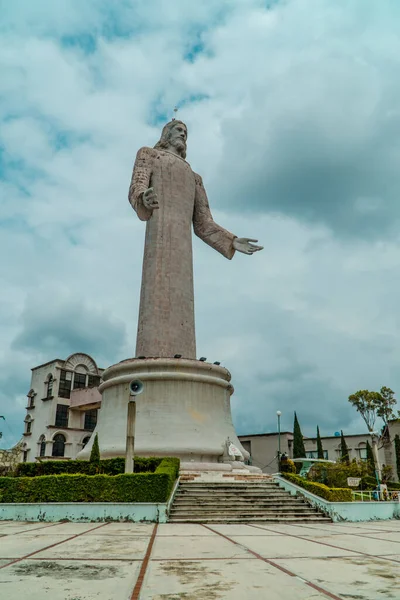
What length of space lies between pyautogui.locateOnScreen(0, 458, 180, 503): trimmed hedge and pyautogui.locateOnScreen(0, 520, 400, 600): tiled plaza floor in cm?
348

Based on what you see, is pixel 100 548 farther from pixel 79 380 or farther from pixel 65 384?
pixel 79 380

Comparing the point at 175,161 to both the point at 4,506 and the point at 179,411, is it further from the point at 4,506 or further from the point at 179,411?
the point at 4,506

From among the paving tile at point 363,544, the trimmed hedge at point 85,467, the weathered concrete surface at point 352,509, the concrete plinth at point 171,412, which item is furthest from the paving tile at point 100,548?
the concrete plinth at point 171,412

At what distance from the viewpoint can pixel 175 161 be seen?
24.7 metres

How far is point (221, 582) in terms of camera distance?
462cm

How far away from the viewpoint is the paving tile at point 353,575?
14.0 ft

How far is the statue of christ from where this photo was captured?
71.3 ft

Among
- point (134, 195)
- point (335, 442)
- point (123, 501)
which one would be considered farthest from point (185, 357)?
point (335, 442)

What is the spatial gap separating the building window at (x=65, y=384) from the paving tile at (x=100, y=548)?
30928 millimetres

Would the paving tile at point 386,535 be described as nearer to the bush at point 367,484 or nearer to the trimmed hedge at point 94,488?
the trimmed hedge at point 94,488

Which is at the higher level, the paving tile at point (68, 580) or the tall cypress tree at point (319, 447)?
the tall cypress tree at point (319, 447)

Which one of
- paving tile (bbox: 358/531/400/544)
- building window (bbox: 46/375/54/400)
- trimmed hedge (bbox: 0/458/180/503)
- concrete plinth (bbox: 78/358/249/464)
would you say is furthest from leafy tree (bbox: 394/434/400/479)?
paving tile (bbox: 358/531/400/544)

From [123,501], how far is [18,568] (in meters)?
7.49

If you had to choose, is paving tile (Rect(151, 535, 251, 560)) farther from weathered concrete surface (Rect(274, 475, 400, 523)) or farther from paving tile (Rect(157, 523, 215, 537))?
weathered concrete surface (Rect(274, 475, 400, 523))
